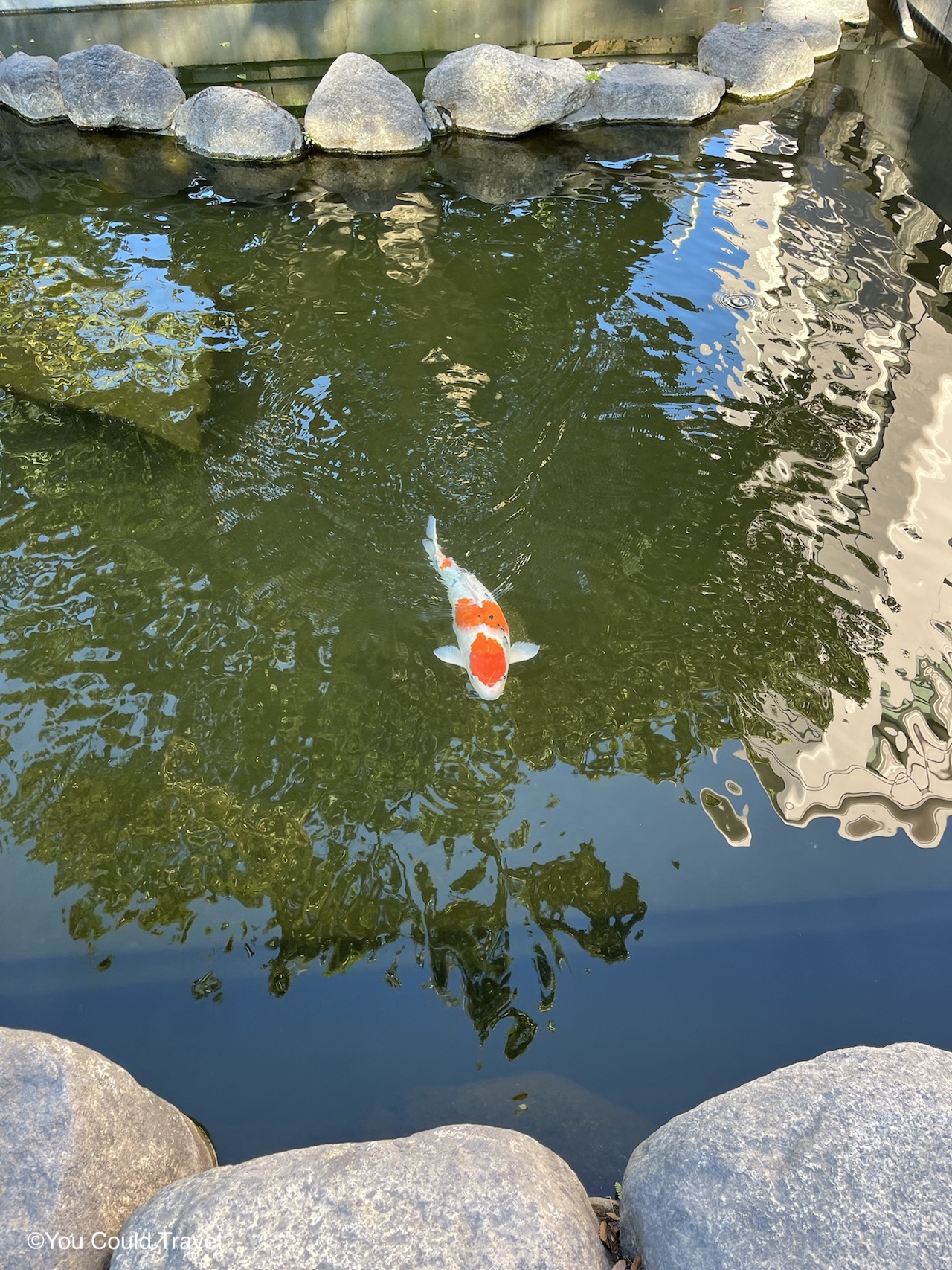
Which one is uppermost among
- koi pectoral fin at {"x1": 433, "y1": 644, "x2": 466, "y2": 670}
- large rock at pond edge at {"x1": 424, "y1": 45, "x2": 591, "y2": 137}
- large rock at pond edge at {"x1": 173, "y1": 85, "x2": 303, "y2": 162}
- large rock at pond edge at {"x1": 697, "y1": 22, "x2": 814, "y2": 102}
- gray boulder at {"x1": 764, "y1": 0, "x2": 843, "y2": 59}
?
gray boulder at {"x1": 764, "y1": 0, "x2": 843, "y2": 59}

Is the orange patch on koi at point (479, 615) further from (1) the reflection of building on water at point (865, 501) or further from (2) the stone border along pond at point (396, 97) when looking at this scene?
(2) the stone border along pond at point (396, 97)

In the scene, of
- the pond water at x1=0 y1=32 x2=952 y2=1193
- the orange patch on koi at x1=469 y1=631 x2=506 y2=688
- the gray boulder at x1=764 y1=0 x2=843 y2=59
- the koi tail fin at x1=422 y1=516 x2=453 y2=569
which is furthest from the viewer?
the gray boulder at x1=764 y1=0 x2=843 y2=59

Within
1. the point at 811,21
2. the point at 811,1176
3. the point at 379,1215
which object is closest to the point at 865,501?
the point at 811,1176

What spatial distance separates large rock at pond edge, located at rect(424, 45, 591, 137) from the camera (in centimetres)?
949

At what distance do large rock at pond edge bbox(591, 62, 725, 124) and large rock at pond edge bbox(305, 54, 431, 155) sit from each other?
86.7 inches

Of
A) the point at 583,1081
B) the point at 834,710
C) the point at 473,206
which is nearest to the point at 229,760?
the point at 583,1081

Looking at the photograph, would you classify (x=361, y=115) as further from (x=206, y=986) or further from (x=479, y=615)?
(x=206, y=986)

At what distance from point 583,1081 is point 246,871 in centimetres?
160

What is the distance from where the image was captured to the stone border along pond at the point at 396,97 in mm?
9258

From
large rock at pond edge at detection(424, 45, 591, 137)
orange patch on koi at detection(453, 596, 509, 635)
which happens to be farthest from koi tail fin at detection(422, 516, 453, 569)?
large rock at pond edge at detection(424, 45, 591, 137)

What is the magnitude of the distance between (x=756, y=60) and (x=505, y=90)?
3189 millimetres

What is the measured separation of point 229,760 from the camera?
159 inches

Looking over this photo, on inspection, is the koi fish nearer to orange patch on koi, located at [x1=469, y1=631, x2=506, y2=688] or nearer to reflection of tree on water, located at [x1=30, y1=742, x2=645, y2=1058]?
orange patch on koi, located at [x1=469, y1=631, x2=506, y2=688]

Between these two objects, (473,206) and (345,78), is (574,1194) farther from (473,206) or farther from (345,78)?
(345,78)
